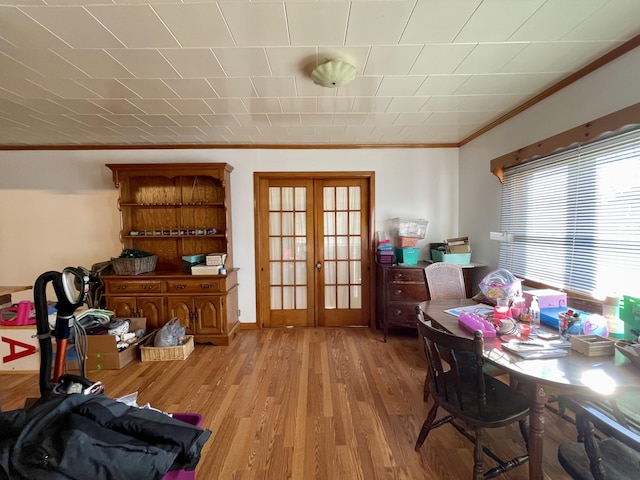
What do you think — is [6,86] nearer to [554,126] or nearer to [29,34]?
[29,34]

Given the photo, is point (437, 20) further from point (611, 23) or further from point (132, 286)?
point (132, 286)

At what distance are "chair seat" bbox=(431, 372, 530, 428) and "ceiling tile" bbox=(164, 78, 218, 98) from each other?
8.32 ft

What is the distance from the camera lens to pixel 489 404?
1543 mm

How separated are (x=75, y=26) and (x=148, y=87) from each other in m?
0.67

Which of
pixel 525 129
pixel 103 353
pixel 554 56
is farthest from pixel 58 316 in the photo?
pixel 525 129

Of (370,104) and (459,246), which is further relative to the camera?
(459,246)

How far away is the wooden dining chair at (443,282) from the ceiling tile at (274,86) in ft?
6.14

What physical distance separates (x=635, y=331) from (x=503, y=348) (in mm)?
681

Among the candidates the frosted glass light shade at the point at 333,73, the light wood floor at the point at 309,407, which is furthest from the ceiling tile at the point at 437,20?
the light wood floor at the point at 309,407

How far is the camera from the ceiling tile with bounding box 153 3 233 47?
1.47 meters

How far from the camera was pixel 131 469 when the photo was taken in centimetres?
84

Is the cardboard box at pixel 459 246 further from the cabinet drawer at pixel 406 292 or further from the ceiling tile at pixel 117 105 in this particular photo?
the ceiling tile at pixel 117 105

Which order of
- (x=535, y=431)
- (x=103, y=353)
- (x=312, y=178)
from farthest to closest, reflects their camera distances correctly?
(x=312, y=178) < (x=103, y=353) < (x=535, y=431)

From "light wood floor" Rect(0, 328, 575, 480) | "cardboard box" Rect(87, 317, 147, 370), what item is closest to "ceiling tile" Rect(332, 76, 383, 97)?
"light wood floor" Rect(0, 328, 575, 480)
